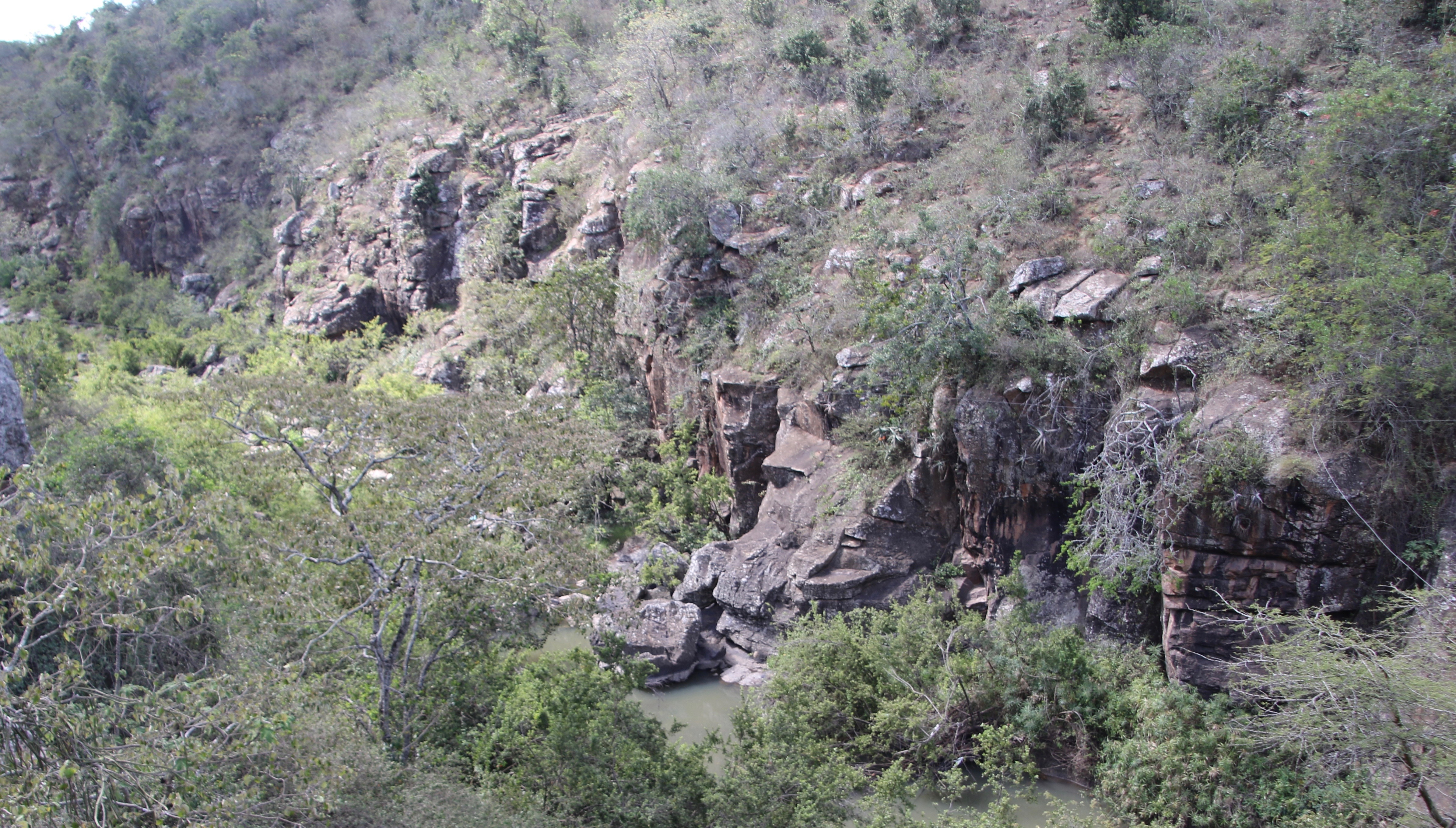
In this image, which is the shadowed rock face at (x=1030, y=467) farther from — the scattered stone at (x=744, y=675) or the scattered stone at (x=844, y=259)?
the scattered stone at (x=844, y=259)

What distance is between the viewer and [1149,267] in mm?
12969

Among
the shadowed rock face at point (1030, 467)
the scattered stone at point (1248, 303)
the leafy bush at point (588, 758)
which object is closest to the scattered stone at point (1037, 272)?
the shadowed rock face at point (1030, 467)

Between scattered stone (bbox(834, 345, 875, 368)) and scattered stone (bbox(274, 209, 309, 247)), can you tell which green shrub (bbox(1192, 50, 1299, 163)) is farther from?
scattered stone (bbox(274, 209, 309, 247))

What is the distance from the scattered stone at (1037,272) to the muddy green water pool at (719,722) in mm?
7461

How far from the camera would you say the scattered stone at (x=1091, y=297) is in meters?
12.9

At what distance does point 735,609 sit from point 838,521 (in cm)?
245

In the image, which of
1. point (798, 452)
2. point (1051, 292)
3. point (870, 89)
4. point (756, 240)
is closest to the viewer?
point (1051, 292)

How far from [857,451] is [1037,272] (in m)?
4.18

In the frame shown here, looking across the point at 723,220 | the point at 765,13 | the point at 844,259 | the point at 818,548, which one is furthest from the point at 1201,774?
the point at 765,13

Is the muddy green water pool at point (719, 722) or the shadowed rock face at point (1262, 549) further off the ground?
the shadowed rock face at point (1262, 549)

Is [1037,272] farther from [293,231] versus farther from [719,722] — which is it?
[293,231]

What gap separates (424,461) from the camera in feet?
34.4

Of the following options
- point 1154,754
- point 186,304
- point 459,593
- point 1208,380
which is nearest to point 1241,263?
point 1208,380

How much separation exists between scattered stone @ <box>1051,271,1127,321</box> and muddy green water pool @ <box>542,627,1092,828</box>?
21.9 feet
